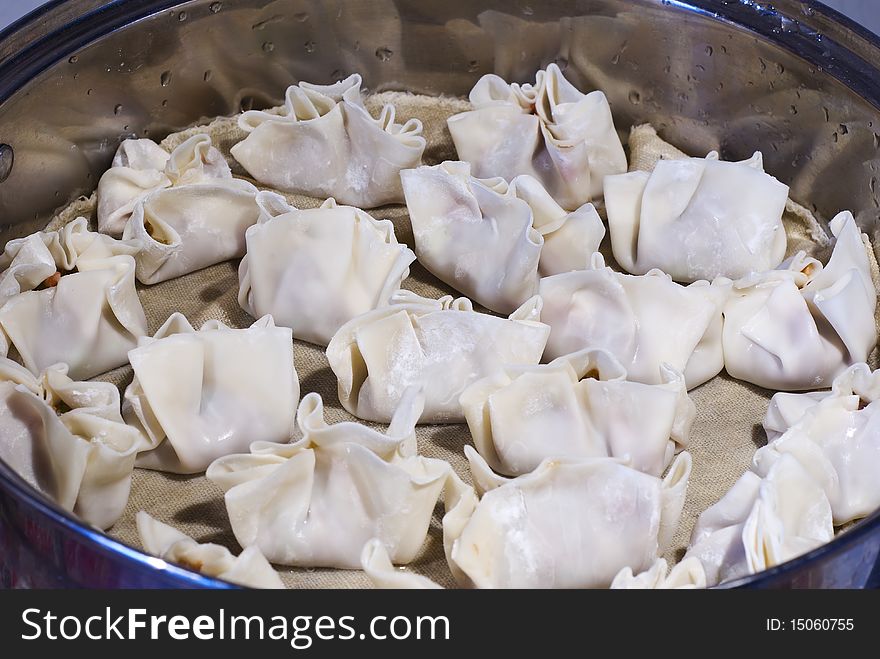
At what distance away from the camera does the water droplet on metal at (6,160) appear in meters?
1.40

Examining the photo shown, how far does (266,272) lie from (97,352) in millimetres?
204

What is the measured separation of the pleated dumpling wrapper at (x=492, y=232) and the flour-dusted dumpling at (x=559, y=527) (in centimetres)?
35

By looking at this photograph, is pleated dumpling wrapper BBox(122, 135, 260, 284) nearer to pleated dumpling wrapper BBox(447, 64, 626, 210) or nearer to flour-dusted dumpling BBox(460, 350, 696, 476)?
pleated dumpling wrapper BBox(447, 64, 626, 210)

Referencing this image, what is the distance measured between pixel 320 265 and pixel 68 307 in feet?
0.90

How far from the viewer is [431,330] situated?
127cm

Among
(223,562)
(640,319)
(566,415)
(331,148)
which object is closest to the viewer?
(223,562)

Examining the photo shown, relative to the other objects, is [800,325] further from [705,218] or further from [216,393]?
[216,393]

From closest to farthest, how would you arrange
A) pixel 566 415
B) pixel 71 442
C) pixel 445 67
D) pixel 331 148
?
pixel 71 442 < pixel 566 415 < pixel 331 148 < pixel 445 67

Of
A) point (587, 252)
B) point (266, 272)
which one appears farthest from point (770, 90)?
point (266, 272)

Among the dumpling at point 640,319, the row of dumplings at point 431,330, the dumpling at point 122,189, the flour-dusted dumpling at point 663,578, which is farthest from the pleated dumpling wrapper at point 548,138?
the flour-dusted dumpling at point 663,578

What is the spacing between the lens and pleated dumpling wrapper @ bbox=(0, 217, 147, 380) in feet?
4.24

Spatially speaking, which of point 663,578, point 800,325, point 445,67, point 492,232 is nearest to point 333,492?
point 663,578

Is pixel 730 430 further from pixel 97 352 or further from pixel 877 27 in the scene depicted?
pixel 877 27

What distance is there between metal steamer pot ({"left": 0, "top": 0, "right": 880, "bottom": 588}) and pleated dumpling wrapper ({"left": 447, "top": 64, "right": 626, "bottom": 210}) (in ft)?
0.32
